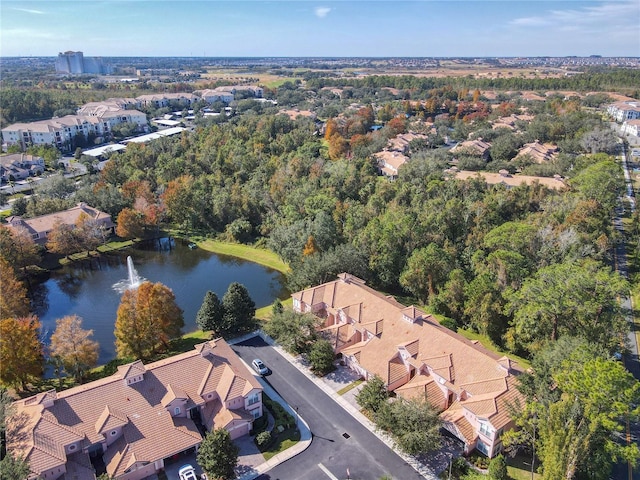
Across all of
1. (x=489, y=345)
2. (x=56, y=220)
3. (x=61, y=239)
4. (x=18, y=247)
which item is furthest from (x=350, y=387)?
(x=56, y=220)

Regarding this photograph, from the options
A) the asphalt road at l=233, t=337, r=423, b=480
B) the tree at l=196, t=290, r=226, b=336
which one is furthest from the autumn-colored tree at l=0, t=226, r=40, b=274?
the asphalt road at l=233, t=337, r=423, b=480

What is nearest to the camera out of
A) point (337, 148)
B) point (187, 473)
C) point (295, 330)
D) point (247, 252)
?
point (187, 473)

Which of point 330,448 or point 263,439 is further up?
point 263,439

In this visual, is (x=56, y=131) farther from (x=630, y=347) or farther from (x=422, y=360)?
(x=630, y=347)

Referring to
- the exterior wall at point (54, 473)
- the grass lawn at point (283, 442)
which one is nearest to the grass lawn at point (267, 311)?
the grass lawn at point (283, 442)

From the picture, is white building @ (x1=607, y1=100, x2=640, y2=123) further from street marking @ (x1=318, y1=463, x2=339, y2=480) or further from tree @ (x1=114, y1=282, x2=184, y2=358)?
street marking @ (x1=318, y1=463, x2=339, y2=480)

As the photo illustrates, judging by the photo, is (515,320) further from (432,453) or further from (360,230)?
(360,230)

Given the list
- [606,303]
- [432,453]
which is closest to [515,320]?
[606,303]
